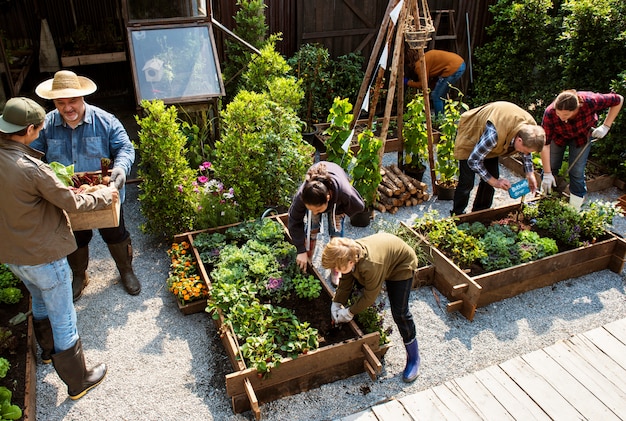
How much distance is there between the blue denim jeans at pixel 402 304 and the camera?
403 cm

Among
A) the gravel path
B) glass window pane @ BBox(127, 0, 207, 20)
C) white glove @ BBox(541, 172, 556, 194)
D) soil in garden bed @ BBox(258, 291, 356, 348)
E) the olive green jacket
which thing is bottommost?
the gravel path

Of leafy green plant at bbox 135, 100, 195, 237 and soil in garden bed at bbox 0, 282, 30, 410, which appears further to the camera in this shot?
leafy green plant at bbox 135, 100, 195, 237

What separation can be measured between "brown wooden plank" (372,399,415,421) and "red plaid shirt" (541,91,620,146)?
3904 mm

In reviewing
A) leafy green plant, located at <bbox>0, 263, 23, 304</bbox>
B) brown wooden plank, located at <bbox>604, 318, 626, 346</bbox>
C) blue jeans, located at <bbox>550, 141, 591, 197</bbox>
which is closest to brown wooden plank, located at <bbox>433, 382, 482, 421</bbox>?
Answer: brown wooden plank, located at <bbox>604, 318, 626, 346</bbox>

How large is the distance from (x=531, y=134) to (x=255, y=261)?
2974 millimetres

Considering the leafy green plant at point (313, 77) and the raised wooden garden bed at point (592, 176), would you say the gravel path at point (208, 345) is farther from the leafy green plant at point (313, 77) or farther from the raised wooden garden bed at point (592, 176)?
the leafy green plant at point (313, 77)

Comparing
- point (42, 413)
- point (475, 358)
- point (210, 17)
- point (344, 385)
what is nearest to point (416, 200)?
Answer: point (475, 358)

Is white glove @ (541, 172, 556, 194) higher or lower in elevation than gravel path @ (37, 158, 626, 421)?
higher

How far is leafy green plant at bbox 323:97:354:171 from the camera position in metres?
6.02

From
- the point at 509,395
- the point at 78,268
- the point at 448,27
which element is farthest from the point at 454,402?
the point at 448,27

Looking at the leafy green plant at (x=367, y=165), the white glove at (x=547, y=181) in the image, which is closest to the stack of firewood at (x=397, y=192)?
the leafy green plant at (x=367, y=165)

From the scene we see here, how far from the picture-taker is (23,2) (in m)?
8.91

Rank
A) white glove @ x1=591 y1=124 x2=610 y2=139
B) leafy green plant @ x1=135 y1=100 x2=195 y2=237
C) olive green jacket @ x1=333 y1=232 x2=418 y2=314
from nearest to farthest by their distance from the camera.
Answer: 1. olive green jacket @ x1=333 y1=232 x2=418 y2=314
2. leafy green plant @ x1=135 y1=100 x2=195 y2=237
3. white glove @ x1=591 y1=124 x2=610 y2=139

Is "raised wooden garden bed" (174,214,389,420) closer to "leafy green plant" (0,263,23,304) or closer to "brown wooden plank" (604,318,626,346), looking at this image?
"leafy green plant" (0,263,23,304)
